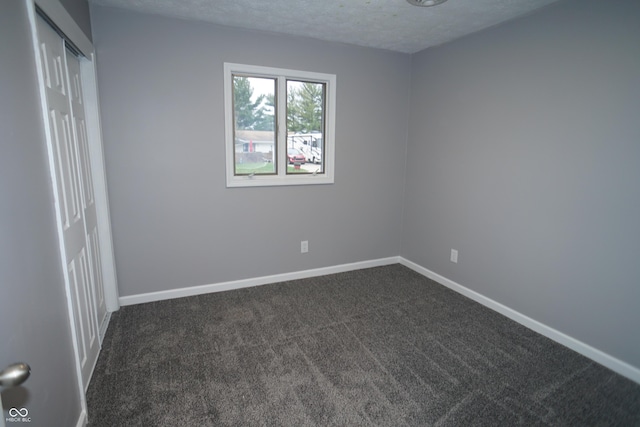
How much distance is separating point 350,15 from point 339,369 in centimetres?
261

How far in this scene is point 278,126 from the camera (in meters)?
3.36

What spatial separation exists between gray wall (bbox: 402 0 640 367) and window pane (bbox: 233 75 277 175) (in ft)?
5.46

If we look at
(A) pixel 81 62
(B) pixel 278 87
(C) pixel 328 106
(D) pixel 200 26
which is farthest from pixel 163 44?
(C) pixel 328 106

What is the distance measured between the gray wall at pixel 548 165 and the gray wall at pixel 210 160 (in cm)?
68

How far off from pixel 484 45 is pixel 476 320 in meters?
2.34

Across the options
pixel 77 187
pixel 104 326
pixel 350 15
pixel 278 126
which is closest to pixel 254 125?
pixel 278 126

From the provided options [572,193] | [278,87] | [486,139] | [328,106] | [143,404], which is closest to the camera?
[143,404]

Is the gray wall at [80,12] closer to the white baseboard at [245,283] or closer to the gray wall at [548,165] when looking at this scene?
the white baseboard at [245,283]

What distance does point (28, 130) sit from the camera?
4.41ft

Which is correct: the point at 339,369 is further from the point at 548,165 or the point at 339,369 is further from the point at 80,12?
the point at 80,12

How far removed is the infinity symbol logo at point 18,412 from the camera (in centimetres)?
98

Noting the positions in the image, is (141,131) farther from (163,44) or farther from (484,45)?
(484,45)

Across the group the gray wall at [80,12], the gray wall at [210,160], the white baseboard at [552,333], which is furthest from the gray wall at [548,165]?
the gray wall at [80,12]

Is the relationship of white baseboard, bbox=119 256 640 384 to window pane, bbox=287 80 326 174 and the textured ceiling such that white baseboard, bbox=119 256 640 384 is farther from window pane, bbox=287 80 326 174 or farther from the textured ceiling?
the textured ceiling
